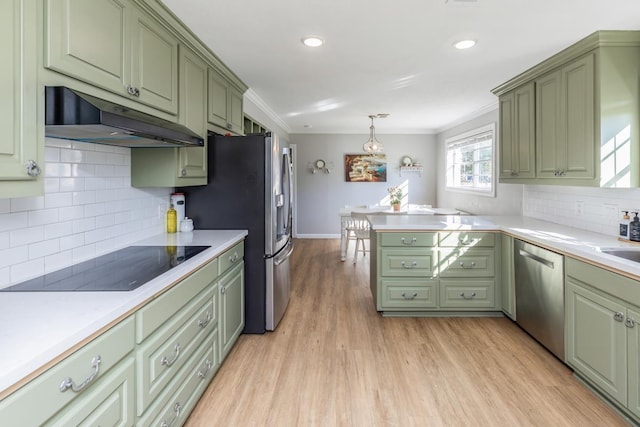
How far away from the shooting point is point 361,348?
280 cm

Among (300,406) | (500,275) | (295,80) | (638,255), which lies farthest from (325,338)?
(295,80)

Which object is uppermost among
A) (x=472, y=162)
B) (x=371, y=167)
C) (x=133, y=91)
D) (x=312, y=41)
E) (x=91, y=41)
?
(x=312, y=41)

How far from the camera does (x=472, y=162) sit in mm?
5934

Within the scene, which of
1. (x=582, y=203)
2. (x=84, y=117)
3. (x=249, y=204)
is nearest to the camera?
(x=84, y=117)

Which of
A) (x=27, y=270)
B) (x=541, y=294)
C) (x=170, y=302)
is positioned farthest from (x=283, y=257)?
(x=541, y=294)

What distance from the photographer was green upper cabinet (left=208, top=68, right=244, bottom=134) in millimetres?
2984

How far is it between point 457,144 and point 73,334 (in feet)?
21.4

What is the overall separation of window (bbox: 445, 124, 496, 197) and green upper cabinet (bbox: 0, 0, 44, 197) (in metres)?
4.99

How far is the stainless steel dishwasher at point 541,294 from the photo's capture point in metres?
2.43

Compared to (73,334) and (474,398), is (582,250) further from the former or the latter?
(73,334)

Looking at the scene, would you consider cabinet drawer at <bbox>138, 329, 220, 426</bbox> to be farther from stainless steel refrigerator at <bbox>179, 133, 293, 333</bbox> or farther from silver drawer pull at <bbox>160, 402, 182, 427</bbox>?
stainless steel refrigerator at <bbox>179, 133, 293, 333</bbox>

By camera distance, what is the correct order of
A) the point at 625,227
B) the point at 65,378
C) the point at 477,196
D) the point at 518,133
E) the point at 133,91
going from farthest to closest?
the point at 477,196, the point at 518,133, the point at 625,227, the point at 133,91, the point at 65,378

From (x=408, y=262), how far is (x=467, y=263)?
53 centimetres

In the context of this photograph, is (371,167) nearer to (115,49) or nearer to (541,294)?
(541,294)
